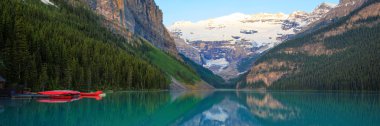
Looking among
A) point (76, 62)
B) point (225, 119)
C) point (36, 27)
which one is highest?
point (36, 27)

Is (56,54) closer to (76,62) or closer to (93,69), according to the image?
(76,62)

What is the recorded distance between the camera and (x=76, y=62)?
106812mm

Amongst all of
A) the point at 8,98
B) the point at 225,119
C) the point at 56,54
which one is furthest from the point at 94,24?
the point at 225,119

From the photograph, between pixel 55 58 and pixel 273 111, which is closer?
pixel 273 111

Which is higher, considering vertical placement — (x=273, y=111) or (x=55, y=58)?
(x=55, y=58)

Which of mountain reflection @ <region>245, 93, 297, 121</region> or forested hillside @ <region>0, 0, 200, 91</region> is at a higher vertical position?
forested hillside @ <region>0, 0, 200, 91</region>

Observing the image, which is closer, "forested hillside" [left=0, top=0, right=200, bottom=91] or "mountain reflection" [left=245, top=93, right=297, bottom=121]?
"mountain reflection" [left=245, top=93, right=297, bottom=121]

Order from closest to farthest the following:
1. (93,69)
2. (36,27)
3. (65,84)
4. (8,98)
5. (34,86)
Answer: (8,98) → (34,86) → (65,84) → (36,27) → (93,69)

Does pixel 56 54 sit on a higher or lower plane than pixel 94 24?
lower

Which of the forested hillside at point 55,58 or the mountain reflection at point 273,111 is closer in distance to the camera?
the mountain reflection at point 273,111

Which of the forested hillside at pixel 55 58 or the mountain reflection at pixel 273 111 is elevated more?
the forested hillside at pixel 55 58

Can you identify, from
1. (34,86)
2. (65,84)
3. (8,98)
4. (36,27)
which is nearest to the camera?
(8,98)

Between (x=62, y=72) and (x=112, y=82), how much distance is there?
102 feet

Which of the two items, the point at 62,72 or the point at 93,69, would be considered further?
the point at 93,69
